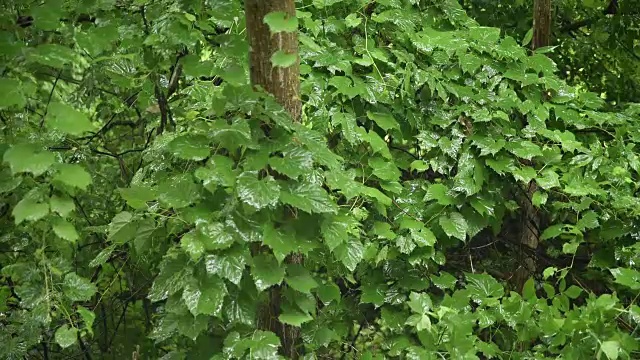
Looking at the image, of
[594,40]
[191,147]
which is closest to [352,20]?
[191,147]

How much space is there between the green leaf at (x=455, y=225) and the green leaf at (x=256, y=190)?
0.88 m

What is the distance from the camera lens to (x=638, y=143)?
2979mm

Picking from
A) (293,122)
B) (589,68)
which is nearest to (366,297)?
(293,122)

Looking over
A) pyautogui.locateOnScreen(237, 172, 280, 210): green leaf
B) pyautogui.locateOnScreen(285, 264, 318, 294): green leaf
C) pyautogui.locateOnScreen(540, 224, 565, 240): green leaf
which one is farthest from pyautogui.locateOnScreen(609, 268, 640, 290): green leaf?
pyautogui.locateOnScreen(237, 172, 280, 210): green leaf

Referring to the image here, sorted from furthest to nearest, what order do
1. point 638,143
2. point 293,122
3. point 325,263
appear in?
point 638,143
point 325,263
point 293,122

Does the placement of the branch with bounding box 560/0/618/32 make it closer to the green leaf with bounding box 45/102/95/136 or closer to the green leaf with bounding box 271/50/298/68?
the green leaf with bounding box 271/50/298/68

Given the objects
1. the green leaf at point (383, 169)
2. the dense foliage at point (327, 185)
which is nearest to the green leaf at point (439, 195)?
the dense foliage at point (327, 185)

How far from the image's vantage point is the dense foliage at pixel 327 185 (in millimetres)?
1949

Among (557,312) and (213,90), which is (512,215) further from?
(213,90)

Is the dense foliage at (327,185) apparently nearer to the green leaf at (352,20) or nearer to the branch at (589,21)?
the green leaf at (352,20)

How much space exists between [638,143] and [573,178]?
1.53 feet

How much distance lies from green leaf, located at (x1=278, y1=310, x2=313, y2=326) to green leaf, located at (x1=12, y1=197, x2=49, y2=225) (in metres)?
0.74

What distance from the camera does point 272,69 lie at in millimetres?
2137

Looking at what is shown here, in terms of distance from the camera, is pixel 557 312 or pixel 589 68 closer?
pixel 557 312
